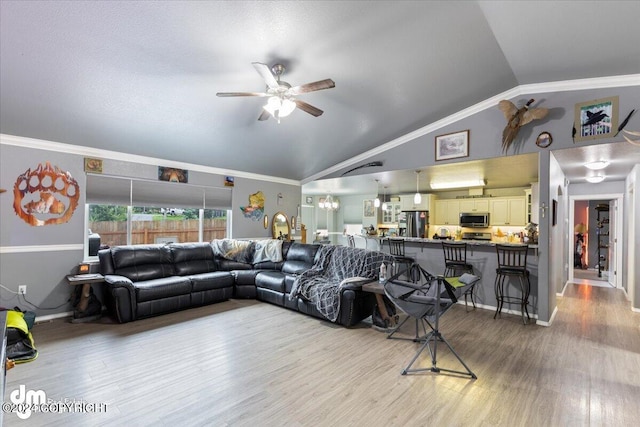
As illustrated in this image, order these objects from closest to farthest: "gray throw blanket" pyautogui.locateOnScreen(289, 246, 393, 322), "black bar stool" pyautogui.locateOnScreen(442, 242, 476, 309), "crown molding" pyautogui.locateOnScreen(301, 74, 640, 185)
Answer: "crown molding" pyautogui.locateOnScreen(301, 74, 640, 185)
"gray throw blanket" pyautogui.locateOnScreen(289, 246, 393, 322)
"black bar stool" pyautogui.locateOnScreen(442, 242, 476, 309)

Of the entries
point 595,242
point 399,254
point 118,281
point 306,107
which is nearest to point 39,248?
point 118,281

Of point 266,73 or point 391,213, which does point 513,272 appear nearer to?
point 266,73

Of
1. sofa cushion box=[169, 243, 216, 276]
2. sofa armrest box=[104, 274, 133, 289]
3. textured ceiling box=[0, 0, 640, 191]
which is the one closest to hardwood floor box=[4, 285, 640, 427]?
sofa armrest box=[104, 274, 133, 289]

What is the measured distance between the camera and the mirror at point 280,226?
24.3 feet

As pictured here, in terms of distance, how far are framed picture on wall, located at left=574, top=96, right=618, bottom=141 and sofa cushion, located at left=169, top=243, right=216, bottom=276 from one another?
588cm

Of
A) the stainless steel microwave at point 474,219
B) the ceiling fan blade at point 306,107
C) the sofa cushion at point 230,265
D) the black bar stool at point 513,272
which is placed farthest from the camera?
the stainless steel microwave at point 474,219

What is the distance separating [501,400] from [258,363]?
208 cm

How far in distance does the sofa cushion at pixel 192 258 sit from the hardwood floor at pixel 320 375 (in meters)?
1.09

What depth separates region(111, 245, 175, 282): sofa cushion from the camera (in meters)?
4.52

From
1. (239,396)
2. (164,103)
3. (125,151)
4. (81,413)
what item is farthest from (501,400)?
(125,151)

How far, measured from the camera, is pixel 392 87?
4160 millimetres

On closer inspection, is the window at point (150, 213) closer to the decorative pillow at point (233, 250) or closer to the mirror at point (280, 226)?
the decorative pillow at point (233, 250)

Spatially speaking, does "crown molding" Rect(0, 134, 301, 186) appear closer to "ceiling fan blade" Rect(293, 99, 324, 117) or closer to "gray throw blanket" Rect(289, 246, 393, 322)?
"gray throw blanket" Rect(289, 246, 393, 322)

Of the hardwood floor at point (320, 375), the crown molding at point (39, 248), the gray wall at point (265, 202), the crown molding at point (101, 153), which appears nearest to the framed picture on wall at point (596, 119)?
the hardwood floor at point (320, 375)
